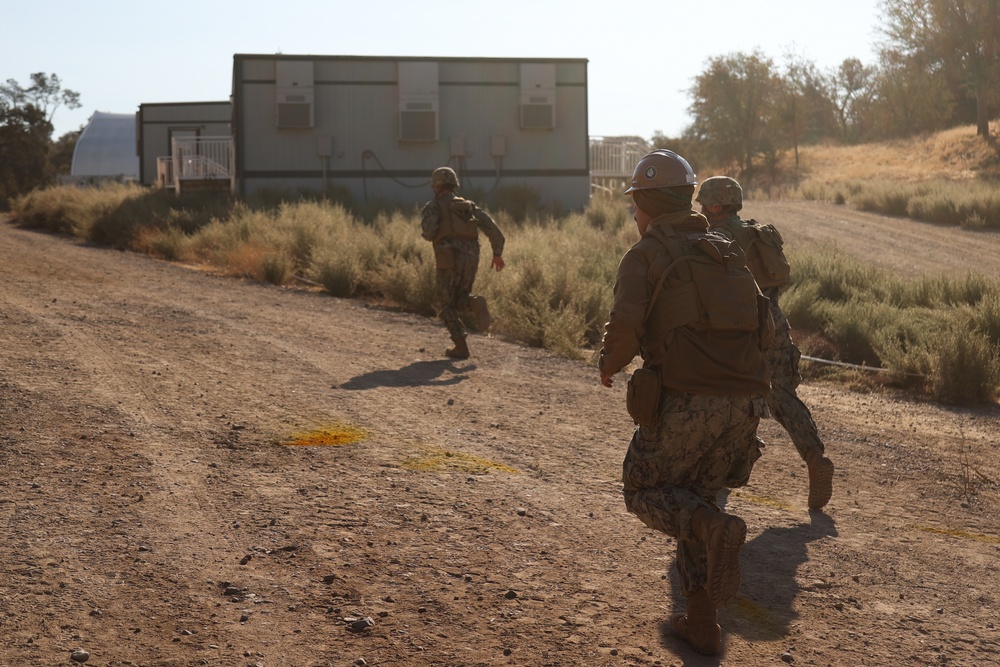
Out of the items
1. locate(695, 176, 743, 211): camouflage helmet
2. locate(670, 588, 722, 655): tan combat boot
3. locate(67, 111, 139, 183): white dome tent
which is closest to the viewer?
locate(670, 588, 722, 655): tan combat boot

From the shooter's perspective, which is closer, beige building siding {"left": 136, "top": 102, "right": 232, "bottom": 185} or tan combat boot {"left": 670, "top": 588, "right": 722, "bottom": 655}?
tan combat boot {"left": 670, "top": 588, "right": 722, "bottom": 655}

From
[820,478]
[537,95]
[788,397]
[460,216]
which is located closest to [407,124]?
[537,95]

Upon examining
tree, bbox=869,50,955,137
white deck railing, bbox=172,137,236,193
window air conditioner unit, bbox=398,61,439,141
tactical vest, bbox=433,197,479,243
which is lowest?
tactical vest, bbox=433,197,479,243

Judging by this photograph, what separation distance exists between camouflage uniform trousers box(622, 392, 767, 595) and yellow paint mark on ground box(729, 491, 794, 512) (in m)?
2.36

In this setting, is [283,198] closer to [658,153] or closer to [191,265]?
[191,265]

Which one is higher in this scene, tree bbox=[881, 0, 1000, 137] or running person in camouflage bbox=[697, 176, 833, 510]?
tree bbox=[881, 0, 1000, 137]

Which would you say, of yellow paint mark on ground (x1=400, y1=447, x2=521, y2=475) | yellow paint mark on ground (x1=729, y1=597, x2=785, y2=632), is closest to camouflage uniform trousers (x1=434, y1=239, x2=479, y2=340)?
yellow paint mark on ground (x1=400, y1=447, x2=521, y2=475)

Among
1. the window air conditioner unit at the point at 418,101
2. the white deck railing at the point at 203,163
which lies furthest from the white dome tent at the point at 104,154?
the window air conditioner unit at the point at 418,101

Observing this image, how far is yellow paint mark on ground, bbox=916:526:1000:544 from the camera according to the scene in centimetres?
631

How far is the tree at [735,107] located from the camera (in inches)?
1987

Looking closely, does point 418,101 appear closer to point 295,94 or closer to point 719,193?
point 295,94

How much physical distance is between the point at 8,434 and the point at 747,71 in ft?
157

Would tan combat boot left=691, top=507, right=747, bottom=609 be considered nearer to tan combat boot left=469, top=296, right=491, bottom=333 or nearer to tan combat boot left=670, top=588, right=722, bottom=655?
tan combat boot left=670, top=588, right=722, bottom=655

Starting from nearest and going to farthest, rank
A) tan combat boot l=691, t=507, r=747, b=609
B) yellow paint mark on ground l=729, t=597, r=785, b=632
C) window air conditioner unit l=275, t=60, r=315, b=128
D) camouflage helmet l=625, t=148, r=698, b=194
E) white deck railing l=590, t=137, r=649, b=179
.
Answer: tan combat boot l=691, t=507, r=747, b=609, camouflage helmet l=625, t=148, r=698, b=194, yellow paint mark on ground l=729, t=597, r=785, b=632, window air conditioner unit l=275, t=60, r=315, b=128, white deck railing l=590, t=137, r=649, b=179
